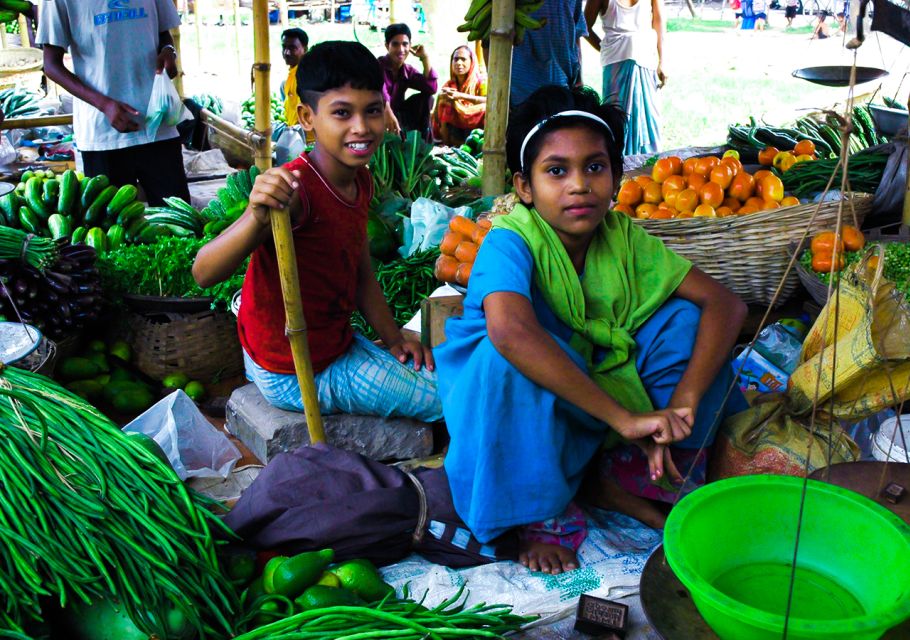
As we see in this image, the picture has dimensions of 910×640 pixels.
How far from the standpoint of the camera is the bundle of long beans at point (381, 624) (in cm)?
161

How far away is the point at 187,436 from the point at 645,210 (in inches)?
77.7

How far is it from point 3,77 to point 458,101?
15.2 ft

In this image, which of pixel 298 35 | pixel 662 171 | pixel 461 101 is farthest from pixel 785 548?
pixel 298 35

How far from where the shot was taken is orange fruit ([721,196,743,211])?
347 cm

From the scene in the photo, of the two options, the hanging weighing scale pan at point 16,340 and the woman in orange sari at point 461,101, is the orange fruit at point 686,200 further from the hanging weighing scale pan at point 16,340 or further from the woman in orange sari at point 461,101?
the woman in orange sari at point 461,101

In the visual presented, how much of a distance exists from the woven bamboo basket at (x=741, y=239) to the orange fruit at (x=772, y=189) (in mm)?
249

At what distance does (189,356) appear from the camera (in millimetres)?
3334

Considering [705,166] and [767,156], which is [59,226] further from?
[767,156]

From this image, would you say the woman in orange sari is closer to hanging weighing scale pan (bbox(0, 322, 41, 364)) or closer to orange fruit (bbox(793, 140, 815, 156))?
→ orange fruit (bbox(793, 140, 815, 156))

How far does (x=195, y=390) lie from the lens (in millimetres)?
3229

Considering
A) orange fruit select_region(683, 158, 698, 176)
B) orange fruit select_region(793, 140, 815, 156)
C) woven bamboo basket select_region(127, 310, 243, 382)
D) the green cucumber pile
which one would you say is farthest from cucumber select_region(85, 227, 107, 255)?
orange fruit select_region(793, 140, 815, 156)

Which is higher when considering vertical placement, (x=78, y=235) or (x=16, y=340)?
(x=78, y=235)

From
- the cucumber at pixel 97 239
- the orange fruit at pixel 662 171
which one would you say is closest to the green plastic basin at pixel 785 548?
the orange fruit at pixel 662 171

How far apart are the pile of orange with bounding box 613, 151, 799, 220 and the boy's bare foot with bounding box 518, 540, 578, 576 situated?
1.66m
